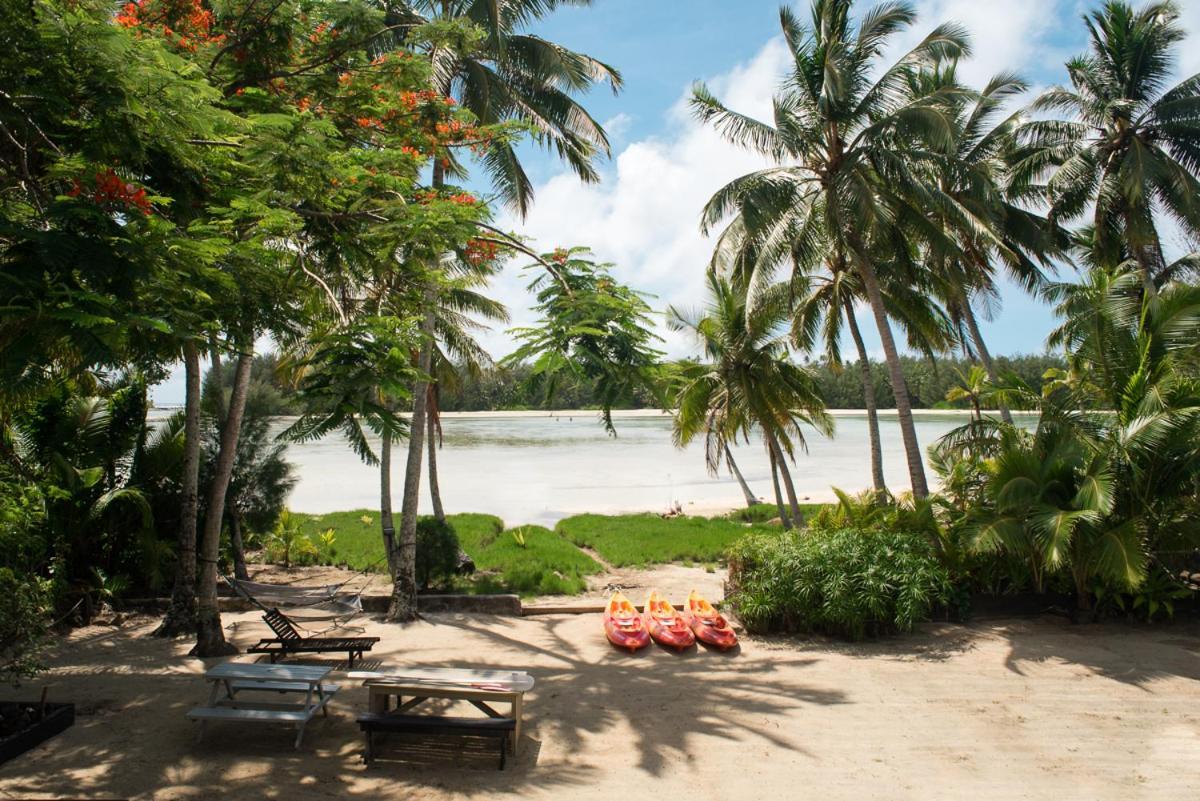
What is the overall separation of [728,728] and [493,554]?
9207mm

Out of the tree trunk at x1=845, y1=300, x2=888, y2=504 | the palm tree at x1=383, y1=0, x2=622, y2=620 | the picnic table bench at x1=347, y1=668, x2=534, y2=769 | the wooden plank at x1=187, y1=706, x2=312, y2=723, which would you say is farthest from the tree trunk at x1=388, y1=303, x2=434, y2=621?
the tree trunk at x1=845, y1=300, x2=888, y2=504

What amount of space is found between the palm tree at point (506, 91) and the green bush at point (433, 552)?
1.97ft

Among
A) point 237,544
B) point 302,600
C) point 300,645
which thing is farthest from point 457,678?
point 237,544

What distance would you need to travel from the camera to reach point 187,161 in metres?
5.37

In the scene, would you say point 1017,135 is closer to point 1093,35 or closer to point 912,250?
point 1093,35

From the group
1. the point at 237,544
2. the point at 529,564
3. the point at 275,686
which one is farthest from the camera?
the point at 529,564

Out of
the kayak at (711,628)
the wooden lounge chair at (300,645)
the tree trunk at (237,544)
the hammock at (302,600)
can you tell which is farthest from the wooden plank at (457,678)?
the tree trunk at (237,544)

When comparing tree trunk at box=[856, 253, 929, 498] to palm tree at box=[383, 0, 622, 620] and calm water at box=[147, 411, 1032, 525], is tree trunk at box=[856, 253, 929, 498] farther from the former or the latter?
calm water at box=[147, 411, 1032, 525]

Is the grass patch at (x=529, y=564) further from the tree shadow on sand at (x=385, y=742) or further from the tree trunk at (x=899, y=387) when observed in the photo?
the tree trunk at (x=899, y=387)

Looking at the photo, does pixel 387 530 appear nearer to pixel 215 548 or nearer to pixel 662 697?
pixel 215 548

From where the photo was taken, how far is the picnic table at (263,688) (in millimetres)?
5293

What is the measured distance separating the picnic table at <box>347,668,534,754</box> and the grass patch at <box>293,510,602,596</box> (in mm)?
5886

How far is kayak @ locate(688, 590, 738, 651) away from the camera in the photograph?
8.40 metres

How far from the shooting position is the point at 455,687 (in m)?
5.50
